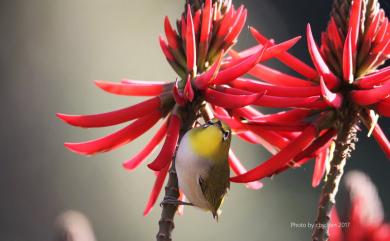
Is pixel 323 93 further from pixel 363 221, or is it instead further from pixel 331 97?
pixel 363 221

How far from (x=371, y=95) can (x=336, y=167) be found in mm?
60

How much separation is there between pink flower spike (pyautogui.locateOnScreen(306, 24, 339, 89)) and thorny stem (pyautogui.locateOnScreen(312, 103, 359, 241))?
2 centimetres

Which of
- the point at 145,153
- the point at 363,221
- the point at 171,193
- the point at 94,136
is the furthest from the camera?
the point at 94,136

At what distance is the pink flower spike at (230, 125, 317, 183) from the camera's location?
50 cm

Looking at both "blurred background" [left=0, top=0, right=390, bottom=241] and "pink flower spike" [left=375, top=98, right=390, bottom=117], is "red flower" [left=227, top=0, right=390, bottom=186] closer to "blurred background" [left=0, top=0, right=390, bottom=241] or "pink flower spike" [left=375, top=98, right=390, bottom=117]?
"pink flower spike" [left=375, top=98, right=390, bottom=117]

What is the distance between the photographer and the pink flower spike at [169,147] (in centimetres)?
47

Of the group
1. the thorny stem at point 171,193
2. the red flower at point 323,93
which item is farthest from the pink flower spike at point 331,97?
the thorny stem at point 171,193

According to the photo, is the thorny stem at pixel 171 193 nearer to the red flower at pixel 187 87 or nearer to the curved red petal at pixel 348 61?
the red flower at pixel 187 87

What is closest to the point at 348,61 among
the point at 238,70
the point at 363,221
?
the point at 238,70

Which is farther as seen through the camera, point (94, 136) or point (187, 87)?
point (94, 136)

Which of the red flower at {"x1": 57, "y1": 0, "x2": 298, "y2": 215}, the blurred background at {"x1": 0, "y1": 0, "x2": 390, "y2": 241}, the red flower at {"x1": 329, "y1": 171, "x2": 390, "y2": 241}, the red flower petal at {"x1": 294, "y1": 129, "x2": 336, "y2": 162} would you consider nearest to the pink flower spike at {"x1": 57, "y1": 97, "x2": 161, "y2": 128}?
the red flower at {"x1": 57, "y1": 0, "x2": 298, "y2": 215}

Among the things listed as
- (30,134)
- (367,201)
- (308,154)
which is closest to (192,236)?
(30,134)

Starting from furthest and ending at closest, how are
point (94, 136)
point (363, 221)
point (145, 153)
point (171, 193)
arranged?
point (94, 136) < point (145, 153) < point (171, 193) < point (363, 221)

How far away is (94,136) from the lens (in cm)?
163
